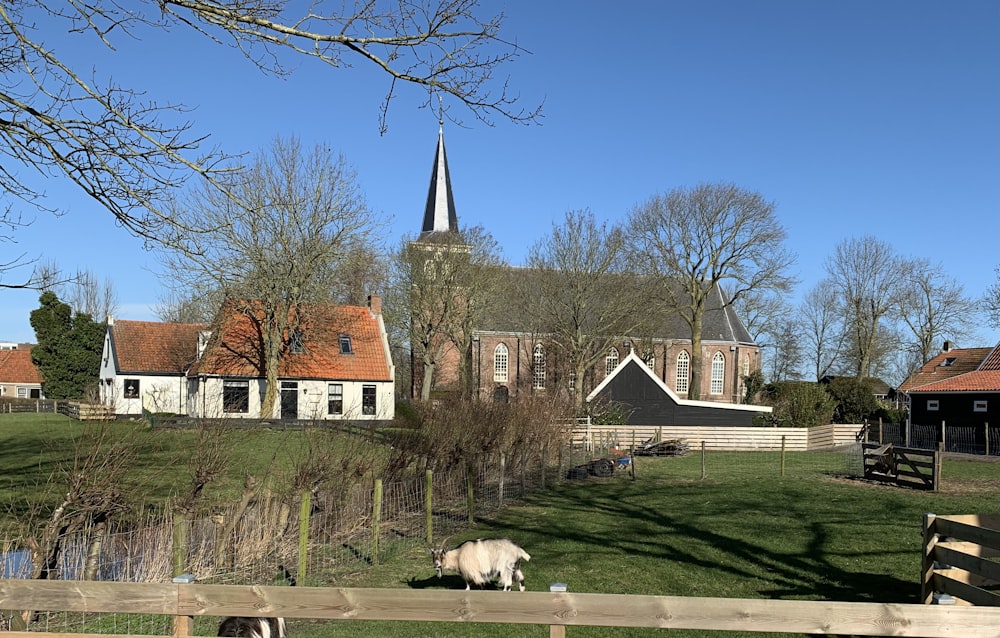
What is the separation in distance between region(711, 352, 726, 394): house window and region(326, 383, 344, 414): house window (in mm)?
34474

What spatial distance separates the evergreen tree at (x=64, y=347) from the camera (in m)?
52.8

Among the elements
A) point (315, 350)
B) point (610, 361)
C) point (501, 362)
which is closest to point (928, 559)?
point (315, 350)

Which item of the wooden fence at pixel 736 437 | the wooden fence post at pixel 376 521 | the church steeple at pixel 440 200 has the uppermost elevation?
the church steeple at pixel 440 200

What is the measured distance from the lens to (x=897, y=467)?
19.5 m

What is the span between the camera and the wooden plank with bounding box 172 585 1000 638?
12.8ft

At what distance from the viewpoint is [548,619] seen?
155 inches

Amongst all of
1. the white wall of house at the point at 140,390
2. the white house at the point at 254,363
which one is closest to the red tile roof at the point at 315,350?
the white house at the point at 254,363

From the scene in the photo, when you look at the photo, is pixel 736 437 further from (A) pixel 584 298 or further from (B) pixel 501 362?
(B) pixel 501 362

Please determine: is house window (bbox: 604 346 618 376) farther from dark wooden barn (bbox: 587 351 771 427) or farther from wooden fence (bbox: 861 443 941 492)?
wooden fence (bbox: 861 443 941 492)

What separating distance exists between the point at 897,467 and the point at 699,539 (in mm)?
10284

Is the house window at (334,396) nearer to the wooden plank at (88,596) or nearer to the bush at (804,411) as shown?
the bush at (804,411)

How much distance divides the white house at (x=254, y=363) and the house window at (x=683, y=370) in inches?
1140

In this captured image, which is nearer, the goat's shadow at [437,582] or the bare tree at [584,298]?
the goat's shadow at [437,582]

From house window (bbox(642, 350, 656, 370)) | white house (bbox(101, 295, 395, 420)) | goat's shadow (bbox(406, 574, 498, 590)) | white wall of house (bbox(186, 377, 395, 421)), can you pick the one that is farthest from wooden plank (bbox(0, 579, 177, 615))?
house window (bbox(642, 350, 656, 370))
